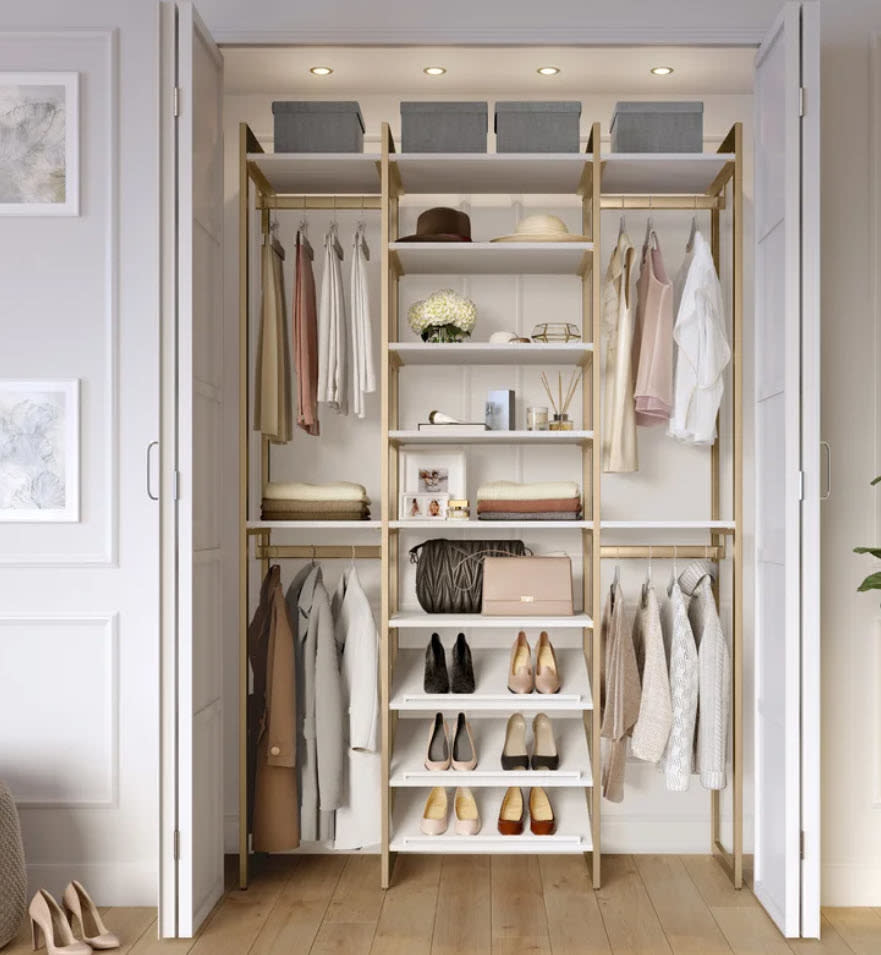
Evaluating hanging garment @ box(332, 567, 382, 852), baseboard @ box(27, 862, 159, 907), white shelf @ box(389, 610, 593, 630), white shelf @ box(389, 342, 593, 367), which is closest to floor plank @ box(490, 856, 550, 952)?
hanging garment @ box(332, 567, 382, 852)

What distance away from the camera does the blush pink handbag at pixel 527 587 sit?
3389 mm

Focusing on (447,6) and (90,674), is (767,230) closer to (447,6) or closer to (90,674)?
(447,6)

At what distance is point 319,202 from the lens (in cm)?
373

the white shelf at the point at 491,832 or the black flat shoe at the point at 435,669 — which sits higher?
the black flat shoe at the point at 435,669

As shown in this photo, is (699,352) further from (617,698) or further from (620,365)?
(617,698)

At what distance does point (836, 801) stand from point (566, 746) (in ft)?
2.87

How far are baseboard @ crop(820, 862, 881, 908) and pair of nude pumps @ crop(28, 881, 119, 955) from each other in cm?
217

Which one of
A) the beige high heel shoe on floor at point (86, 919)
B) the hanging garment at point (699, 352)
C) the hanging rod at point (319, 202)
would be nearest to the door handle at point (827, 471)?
the hanging garment at point (699, 352)

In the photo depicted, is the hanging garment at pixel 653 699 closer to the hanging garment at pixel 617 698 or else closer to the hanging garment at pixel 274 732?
the hanging garment at pixel 617 698

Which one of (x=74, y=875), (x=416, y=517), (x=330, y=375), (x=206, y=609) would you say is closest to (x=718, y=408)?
(x=416, y=517)

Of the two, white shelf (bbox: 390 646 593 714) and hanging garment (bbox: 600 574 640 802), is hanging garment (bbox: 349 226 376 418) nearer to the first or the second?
white shelf (bbox: 390 646 593 714)

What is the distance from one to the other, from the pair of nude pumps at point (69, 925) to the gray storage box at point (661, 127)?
288 cm

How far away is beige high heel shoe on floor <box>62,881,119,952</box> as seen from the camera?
2881mm

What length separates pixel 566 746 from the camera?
3.52 metres
